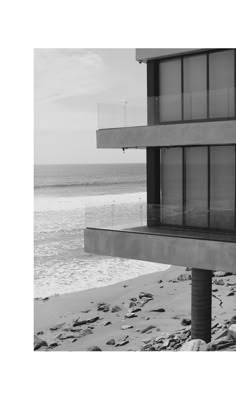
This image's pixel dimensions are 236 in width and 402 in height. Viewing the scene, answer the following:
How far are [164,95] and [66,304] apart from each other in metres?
23.7

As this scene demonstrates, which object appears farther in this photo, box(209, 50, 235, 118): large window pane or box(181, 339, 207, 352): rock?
box(181, 339, 207, 352): rock

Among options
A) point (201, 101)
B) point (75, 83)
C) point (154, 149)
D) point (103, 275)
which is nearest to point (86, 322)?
point (154, 149)

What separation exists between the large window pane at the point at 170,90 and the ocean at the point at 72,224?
10.2 meters

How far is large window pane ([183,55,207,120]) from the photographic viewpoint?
50.3 ft

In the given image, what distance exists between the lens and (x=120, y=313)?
30.0 metres

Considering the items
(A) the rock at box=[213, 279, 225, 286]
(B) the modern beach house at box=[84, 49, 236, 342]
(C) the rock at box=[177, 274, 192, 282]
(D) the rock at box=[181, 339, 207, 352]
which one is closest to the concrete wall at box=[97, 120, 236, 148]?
(B) the modern beach house at box=[84, 49, 236, 342]

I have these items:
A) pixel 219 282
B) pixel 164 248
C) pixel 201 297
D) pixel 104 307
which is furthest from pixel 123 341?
pixel 164 248

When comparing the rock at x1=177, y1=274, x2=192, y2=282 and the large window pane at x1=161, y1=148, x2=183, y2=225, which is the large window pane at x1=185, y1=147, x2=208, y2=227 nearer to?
the large window pane at x1=161, y1=148, x2=183, y2=225

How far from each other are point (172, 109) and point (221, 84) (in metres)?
1.51

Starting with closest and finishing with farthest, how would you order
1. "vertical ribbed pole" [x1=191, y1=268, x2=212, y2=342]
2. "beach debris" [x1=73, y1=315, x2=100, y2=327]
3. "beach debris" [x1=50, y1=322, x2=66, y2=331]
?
"vertical ribbed pole" [x1=191, y1=268, x2=212, y2=342] → "beach debris" [x1=73, y1=315, x2=100, y2=327] → "beach debris" [x1=50, y1=322, x2=66, y2=331]

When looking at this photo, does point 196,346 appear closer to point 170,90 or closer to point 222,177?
point 222,177

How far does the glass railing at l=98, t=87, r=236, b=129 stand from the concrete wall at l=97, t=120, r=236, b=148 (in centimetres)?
42

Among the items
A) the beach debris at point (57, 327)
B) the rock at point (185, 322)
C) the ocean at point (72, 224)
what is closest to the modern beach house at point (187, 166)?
the rock at point (185, 322)
